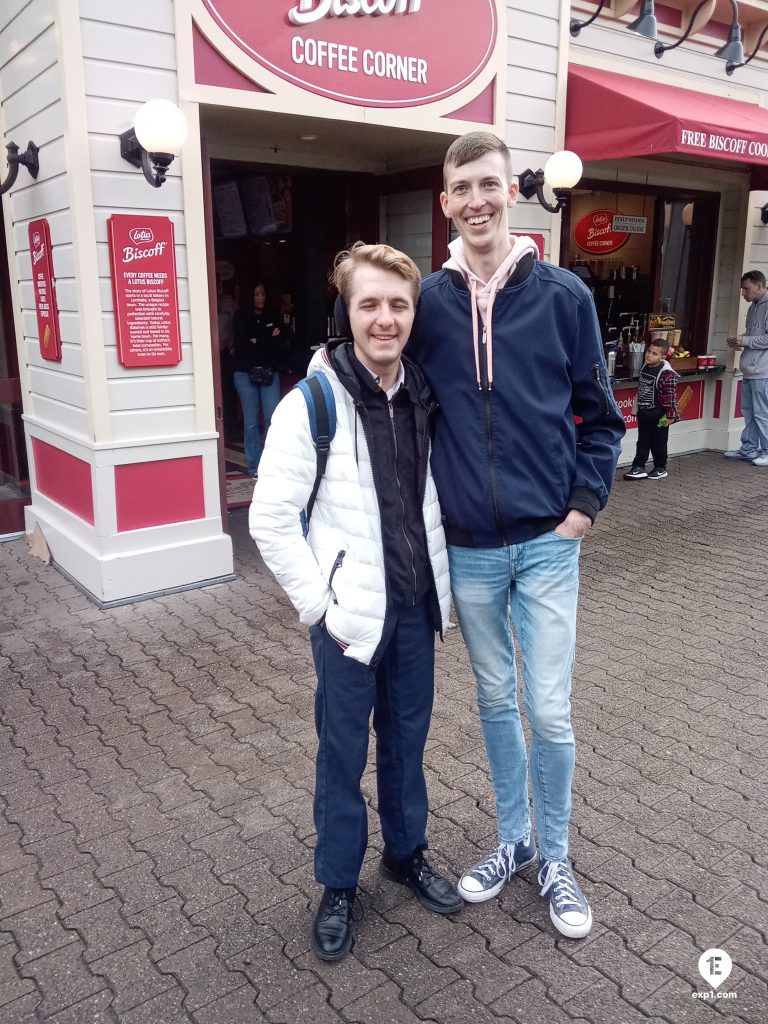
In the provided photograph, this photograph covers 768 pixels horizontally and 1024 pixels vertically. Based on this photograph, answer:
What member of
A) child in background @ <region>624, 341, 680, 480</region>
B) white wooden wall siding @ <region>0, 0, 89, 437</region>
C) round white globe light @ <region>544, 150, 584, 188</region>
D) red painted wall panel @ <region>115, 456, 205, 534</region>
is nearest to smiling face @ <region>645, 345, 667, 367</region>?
child in background @ <region>624, 341, 680, 480</region>

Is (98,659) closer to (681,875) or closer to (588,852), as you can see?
(588,852)

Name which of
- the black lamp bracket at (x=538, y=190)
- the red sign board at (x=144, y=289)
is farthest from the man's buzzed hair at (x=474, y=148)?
the black lamp bracket at (x=538, y=190)

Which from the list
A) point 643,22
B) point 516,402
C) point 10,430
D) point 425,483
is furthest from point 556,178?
point 425,483

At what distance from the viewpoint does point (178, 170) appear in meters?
5.11

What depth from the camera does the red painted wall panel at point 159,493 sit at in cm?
525

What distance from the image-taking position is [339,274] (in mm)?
2379

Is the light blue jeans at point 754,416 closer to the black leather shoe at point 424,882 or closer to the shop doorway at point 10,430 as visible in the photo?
the shop doorway at point 10,430

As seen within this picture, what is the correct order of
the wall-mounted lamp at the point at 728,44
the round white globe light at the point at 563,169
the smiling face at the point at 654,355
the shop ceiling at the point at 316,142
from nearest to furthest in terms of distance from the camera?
the shop ceiling at the point at 316,142 → the round white globe light at the point at 563,169 → the wall-mounted lamp at the point at 728,44 → the smiling face at the point at 654,355

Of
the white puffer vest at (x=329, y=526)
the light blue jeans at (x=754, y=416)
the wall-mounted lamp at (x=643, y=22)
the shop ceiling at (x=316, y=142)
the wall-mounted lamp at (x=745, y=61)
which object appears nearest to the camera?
Result: the white puffer vest at (x=329, y=526)

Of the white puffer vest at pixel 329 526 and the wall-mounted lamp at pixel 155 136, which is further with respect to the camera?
the wall-mounted lamp at pixel 155 136

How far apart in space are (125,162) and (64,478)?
2.05 metres

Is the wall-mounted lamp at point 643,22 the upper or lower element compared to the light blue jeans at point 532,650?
upper

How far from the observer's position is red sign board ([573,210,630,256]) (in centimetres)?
894

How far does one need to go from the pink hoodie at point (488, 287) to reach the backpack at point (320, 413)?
43cm
